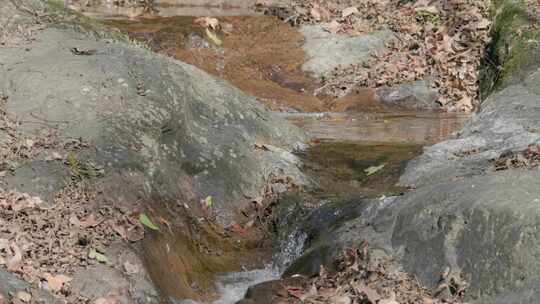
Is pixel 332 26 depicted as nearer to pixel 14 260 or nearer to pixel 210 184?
pixel 210 184

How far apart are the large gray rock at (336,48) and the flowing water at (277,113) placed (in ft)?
0.95

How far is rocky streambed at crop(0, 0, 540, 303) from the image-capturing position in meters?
8.61

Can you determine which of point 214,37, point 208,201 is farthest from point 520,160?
point 214,37

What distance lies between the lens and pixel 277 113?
17656mm

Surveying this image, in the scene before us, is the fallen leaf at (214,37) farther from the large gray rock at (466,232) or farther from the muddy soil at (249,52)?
the large gray rock at (466,232)

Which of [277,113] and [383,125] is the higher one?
[383,125]

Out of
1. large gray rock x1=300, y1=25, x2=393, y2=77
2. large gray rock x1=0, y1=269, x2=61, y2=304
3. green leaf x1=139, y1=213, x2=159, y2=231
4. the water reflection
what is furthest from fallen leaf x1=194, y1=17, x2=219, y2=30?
large gray rock x1=0, y1=269, x2=61, y2=304

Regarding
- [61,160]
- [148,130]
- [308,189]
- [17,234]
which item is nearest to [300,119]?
[308,189]

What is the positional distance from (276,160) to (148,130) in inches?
87.4

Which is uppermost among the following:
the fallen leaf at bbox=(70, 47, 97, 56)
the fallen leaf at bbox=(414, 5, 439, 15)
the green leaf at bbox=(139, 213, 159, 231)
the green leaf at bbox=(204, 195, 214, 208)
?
the fallen leaf at bbox=(70, 47, 97, 56)

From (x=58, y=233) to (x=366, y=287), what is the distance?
9.31 ft

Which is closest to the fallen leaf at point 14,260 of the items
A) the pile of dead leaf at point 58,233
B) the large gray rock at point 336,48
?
the pile of dead leaf at point 58,233

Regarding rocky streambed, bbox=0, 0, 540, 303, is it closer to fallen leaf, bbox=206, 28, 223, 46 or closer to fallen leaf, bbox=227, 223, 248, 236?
fallen leaf, bbox=227, 223, 248, 236

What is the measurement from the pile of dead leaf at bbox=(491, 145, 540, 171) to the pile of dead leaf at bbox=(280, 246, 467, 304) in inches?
91.3
